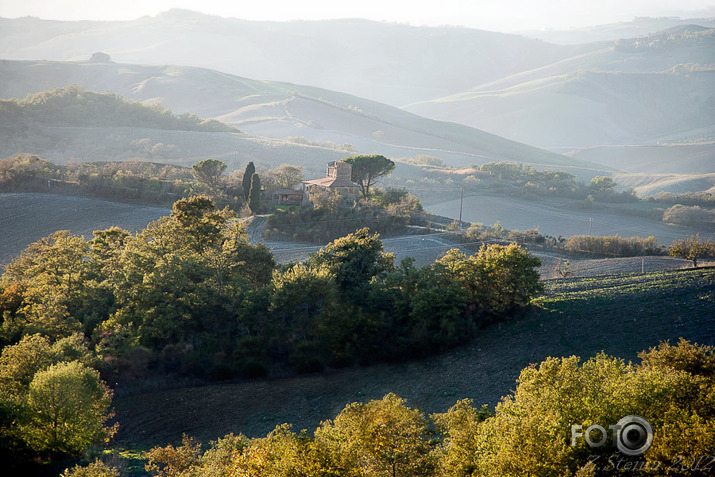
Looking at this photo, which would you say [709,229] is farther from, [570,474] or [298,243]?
[570,474]

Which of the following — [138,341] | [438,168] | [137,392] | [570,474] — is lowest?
[137,392]

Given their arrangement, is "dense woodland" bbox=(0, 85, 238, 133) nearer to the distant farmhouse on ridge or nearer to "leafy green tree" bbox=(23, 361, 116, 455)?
the distant farmhouse on ridge

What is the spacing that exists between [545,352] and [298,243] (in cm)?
2563

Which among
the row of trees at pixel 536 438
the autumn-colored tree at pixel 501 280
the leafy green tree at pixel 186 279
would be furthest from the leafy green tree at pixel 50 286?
the autumn-colored tree at pixel 501 280

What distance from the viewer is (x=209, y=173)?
57.5m

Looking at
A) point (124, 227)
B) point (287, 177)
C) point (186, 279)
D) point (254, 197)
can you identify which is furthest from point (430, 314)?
point (287, 177)

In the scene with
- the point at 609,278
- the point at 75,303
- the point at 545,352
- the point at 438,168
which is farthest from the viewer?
the point at 438,168

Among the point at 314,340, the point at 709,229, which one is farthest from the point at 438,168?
the point at 314,340

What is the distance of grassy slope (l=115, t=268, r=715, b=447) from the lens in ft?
82.0

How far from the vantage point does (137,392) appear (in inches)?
1095

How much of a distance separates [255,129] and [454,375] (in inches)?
5146

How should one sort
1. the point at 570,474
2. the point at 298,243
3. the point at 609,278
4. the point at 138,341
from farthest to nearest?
the point at 298,243
the point at 609,278
the point at 138,341
the point at 570,474

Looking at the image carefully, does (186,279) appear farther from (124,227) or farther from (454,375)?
(124,227)

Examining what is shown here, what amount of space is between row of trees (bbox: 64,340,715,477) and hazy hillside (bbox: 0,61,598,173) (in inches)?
3236
